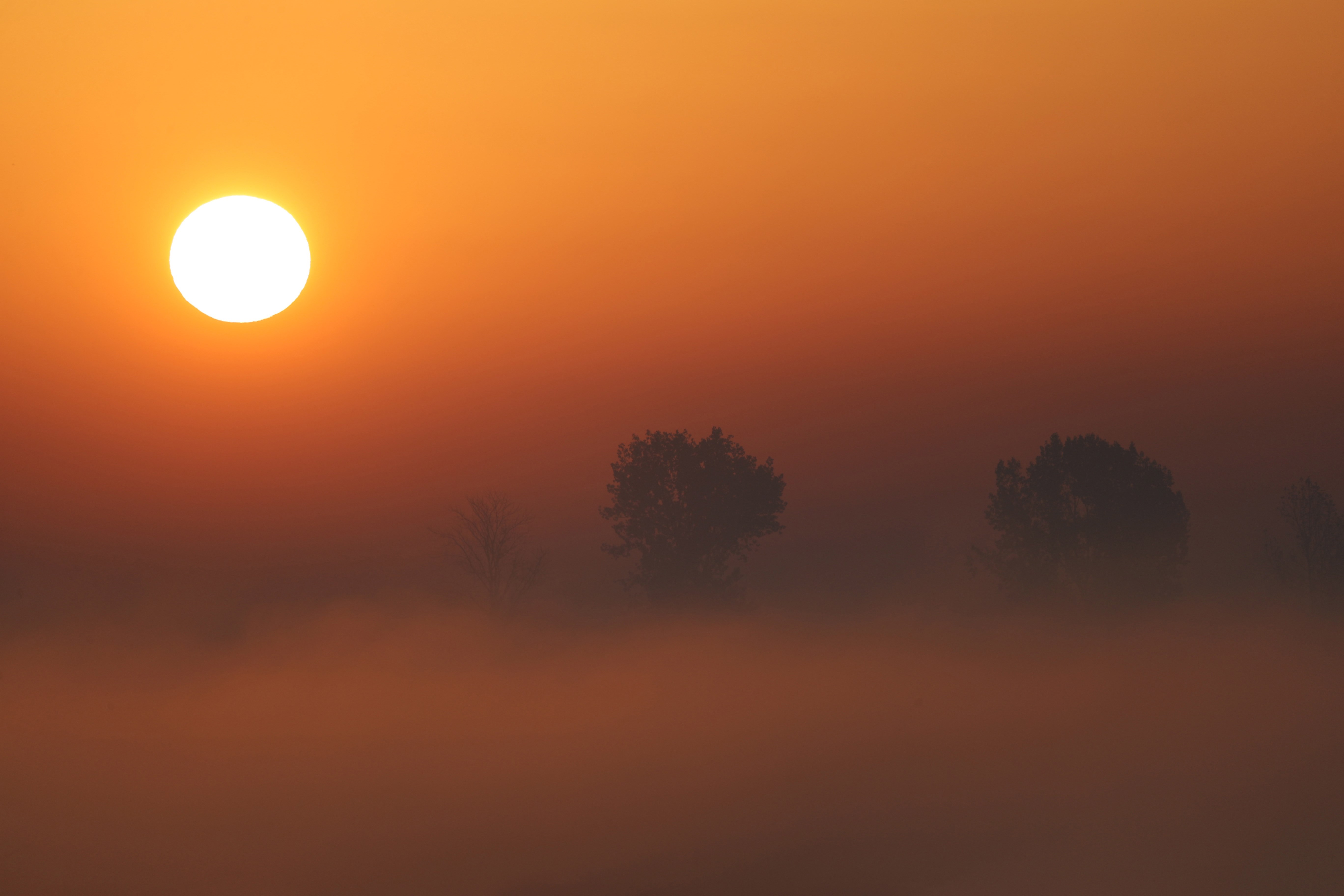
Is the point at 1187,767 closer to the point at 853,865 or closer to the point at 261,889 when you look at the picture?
the point at 853,865

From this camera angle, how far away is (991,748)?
119 ft

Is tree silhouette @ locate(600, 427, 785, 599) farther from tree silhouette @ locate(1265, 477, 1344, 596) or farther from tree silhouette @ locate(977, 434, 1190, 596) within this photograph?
tree silhouette @ locate(1265, 477, 1344, 596)

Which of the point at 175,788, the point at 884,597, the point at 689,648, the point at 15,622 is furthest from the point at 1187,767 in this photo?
the point at 15,622

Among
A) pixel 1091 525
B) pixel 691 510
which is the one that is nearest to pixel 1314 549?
pixel 1091 525

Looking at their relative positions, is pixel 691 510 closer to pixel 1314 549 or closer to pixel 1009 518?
pixel 1009 518

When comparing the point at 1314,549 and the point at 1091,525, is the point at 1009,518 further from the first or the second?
the point at 1314,549

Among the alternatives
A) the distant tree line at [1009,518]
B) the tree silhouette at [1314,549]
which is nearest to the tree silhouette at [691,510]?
the distant tree line at [1009,518]

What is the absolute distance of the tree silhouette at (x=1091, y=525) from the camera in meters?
47.0

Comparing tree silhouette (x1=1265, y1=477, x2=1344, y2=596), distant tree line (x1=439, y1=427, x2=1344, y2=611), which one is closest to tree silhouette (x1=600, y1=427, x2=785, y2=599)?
distant tree line (x1=439, y1=427, x2=1344, y2=611)

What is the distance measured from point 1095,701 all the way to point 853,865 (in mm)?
27907

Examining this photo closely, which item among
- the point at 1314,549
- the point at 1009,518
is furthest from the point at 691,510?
the point at 1314,549

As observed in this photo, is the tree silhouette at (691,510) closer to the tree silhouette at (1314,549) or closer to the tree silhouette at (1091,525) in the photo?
the tree silhouette at (1091,525)

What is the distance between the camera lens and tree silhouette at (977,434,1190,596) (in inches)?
1852

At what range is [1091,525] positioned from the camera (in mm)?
48344
